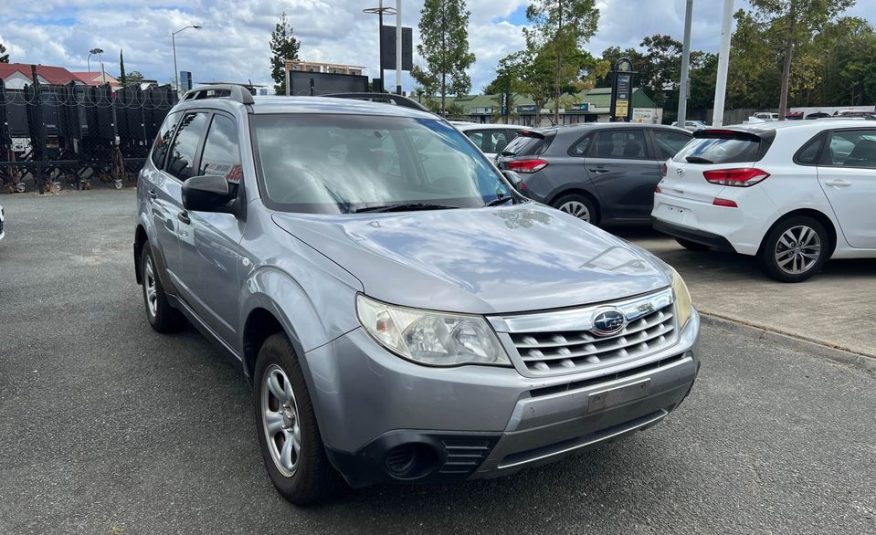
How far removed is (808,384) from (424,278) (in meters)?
3.09

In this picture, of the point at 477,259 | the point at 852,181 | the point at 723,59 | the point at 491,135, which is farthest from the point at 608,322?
the point at 723,59

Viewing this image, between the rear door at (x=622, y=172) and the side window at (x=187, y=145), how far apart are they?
5786 mm

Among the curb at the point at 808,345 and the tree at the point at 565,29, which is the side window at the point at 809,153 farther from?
the tree at the point at 565,29

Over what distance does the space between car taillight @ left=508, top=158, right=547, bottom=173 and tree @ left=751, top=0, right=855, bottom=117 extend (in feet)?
56.5

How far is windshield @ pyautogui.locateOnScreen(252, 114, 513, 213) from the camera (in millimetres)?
3289

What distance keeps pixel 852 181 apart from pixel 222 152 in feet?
19.6

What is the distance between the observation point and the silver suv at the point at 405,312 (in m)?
2.28

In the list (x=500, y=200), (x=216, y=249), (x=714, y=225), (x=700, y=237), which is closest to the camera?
(x=216, y=249)

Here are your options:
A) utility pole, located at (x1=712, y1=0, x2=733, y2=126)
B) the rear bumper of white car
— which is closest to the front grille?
the rear bumper of white car

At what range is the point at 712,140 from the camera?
7082mm

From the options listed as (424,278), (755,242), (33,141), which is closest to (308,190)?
(424,278)

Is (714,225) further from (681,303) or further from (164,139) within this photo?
(164,139)

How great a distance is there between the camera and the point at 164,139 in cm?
506

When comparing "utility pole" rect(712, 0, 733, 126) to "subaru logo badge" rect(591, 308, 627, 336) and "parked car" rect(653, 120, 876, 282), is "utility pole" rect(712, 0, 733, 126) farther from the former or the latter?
"subaru logo badge" rect(591, 308, 627, 336)
